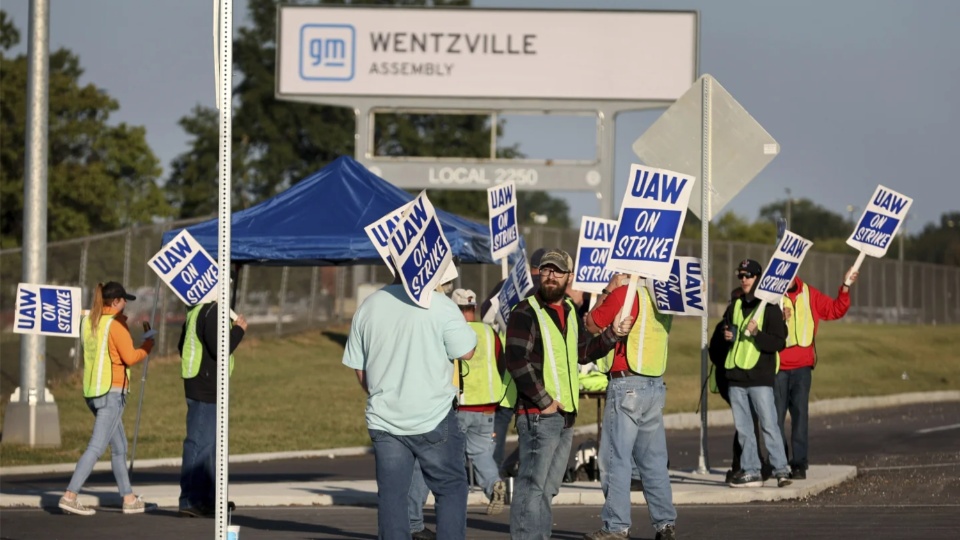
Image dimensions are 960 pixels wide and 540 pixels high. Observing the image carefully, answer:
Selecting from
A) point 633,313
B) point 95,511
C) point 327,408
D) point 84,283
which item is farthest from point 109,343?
point 84,283

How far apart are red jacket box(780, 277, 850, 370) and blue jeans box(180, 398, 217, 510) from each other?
518 centimetres

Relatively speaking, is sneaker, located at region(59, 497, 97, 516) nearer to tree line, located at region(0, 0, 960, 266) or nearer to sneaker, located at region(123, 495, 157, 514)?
sneaker, located at region(123, 495, 157, 514)

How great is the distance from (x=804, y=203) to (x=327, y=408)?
17090cm

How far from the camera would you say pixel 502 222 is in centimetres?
1473

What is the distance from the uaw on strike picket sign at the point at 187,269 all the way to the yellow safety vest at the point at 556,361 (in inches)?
164

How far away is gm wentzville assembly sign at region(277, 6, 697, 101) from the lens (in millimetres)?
37125

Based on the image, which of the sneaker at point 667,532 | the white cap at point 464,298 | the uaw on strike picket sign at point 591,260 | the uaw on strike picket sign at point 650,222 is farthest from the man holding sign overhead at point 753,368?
the sneaker at point 667,532

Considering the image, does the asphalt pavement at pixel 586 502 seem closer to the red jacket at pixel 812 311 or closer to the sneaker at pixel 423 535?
the sneaker at pixel 423 535

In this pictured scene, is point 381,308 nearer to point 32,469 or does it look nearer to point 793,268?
point 793,268

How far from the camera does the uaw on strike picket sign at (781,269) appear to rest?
13766 mm

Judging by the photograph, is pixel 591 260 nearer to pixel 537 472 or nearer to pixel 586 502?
pixel 586 502

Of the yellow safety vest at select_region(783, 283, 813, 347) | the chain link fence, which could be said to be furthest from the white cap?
the chain link fence

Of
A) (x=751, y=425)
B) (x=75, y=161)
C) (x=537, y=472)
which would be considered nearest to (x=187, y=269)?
(x=537, y=472)

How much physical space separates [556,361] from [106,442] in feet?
16.5
